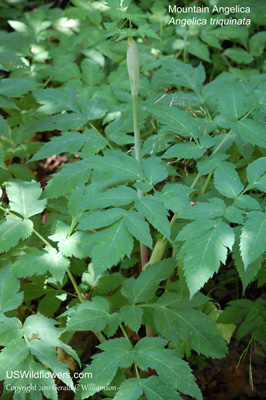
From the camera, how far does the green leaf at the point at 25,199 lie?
2029 millimetres

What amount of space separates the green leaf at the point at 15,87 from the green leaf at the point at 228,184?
1.30 meters

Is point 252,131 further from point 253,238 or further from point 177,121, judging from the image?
point 253,238

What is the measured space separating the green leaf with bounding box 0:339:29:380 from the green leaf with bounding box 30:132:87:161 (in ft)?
3.39

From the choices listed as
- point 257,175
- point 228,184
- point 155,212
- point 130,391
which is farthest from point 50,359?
point 257,175

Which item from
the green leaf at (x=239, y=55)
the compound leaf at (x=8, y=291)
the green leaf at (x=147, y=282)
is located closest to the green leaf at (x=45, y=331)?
the compound leaf at (x=8, y=291)

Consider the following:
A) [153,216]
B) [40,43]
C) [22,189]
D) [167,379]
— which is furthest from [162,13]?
[167,379]

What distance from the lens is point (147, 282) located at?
191cm

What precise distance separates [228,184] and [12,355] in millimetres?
1181

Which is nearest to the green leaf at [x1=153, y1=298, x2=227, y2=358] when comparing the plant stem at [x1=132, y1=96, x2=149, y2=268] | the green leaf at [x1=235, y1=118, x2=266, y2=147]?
the plant stem at [x1=132, y1=96, x2=149, y2=268]

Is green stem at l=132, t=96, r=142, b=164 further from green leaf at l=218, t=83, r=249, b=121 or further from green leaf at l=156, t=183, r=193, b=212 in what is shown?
green leaf at l=218, t=83, r=249, b=121

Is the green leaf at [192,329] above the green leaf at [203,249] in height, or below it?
below

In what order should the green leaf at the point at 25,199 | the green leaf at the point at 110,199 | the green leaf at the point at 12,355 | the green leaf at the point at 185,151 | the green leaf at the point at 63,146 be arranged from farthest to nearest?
the green leaf at the point at 63,146, the green leaf at the point at 25,199, the green leaf at the point at 185,151, the green leaf at the point at 110,199, the green leaf at the point at 12,355

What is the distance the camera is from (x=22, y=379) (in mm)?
1619

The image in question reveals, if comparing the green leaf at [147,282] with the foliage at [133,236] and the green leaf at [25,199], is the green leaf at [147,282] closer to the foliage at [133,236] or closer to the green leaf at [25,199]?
A: the foliage at [133,236]
